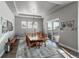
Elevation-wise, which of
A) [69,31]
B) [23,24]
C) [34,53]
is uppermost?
[23,24]

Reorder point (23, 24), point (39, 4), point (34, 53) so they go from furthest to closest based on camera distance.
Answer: point (23, 24), point (39, 4), point (34, 53)

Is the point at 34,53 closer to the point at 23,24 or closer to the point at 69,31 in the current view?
the point at 69,31

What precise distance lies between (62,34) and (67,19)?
1.19 meters

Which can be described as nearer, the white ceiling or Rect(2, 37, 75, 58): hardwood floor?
Rect(2, 37, 75, 58): hardwood floor

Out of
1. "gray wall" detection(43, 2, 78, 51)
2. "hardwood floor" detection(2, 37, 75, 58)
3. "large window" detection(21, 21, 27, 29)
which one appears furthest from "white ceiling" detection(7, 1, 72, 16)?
"large window" detection(21, 21, 27, 29)

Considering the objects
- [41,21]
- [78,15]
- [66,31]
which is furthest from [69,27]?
[41,21]

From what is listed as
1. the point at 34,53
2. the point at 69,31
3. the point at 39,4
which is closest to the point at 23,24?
the point at 39,4

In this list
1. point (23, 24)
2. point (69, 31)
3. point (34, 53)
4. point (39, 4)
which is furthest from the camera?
point (23, 24)

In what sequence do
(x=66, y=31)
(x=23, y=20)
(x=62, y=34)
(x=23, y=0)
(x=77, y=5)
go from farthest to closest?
(x=23, y=20) < (x=62, y=34) < (x=66, y=31) < (x=23, y=0) < (x=77, y=5)

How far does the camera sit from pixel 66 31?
5.52 meters

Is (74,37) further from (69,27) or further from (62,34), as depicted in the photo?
(62,34)

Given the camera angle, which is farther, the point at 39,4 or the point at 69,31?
the point at 39,4

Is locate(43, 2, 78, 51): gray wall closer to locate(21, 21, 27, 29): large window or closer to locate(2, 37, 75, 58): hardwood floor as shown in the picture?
locate(2, 37, 75, 58): hardwood floor

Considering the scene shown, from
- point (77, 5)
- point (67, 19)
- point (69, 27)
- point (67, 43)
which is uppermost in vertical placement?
point (77, 5)
